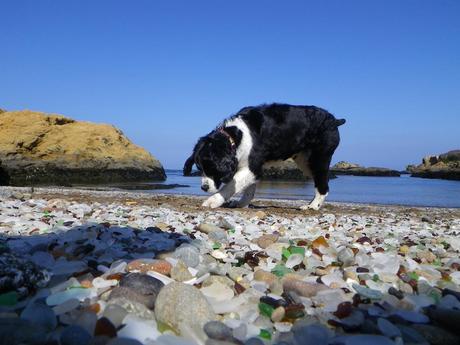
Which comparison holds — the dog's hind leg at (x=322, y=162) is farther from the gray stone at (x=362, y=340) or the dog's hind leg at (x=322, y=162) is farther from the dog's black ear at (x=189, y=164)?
the gray stone at (x=362, y=340)

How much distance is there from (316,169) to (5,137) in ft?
70.5

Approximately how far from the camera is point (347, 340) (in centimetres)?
170

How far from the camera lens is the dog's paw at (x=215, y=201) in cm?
700

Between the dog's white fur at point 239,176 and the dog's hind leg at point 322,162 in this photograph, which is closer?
the dog's white fur at point 239,176

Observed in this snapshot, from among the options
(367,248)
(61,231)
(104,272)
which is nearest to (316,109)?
(367,248)

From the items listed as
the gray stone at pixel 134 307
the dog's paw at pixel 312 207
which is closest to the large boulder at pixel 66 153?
the dog's paw at pixel 312 207

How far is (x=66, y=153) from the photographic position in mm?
24203

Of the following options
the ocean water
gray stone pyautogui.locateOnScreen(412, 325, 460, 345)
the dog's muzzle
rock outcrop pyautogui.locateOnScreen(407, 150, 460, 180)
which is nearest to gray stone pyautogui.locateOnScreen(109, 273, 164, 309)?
gray stone pyautogui.locateOnScreen(412, 325, 460, 345)

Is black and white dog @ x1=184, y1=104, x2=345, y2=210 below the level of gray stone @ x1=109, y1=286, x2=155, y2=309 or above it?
above

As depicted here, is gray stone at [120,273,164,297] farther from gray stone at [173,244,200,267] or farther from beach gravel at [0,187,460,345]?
gray stone at [173,244,200,267]

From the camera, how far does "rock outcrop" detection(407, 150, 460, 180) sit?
3958 cm

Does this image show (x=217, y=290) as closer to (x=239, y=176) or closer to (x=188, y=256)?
(x=188, y=256)

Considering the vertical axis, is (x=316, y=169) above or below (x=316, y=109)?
below

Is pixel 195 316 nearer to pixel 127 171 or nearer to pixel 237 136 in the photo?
pixel 237 136
